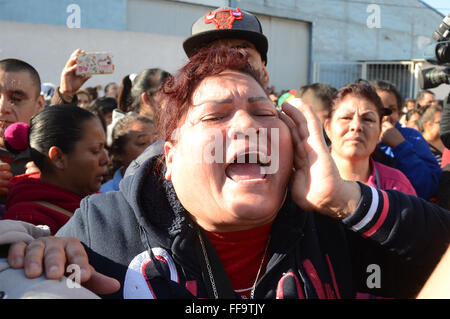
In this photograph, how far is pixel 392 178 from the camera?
10.2 ft

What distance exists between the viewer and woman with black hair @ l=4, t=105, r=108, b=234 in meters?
2.81

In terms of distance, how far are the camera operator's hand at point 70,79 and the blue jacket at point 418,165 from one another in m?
2.39

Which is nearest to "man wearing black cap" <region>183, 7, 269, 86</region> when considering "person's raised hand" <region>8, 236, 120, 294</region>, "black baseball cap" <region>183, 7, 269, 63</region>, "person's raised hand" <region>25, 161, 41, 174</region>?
"black baseball cap" <region>183, 7, 269, 63</region>

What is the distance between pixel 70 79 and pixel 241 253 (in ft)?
8.43

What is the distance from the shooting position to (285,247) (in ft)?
5.26

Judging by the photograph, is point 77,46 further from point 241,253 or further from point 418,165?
point 241,253

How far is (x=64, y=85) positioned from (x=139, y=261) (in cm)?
252

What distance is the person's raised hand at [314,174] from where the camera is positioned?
1570 millimetres

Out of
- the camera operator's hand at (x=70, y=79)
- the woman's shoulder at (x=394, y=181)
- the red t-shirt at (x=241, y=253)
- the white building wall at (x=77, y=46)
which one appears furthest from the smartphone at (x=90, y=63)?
the white building wall at (x=77, y=46)

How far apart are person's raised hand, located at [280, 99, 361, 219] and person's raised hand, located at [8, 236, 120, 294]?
2.27ft

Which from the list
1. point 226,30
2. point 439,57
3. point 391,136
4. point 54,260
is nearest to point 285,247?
point 54,260

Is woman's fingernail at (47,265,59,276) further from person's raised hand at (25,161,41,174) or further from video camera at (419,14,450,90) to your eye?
video camera at (419,14,450,90)

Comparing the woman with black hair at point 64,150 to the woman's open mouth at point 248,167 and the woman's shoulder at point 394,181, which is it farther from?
the woman's shoulder at point 394,181

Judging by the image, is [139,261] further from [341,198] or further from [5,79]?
[5,79]
